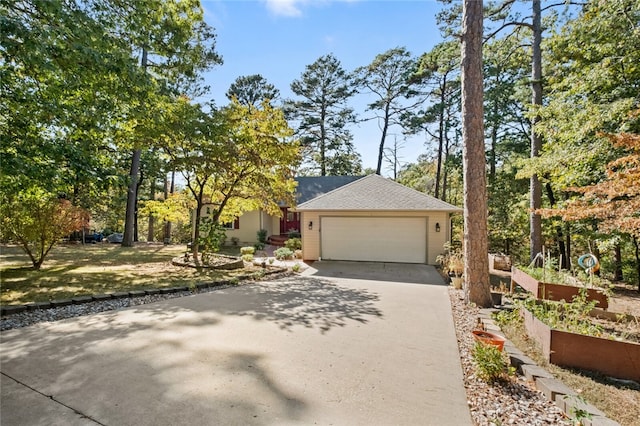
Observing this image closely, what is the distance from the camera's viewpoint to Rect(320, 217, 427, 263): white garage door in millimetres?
11430

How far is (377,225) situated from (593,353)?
837 centimetres

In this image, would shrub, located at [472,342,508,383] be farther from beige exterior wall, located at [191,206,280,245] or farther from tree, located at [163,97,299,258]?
beige exterior wall, located at [191,206,280,245]

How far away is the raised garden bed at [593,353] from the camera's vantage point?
337 cm

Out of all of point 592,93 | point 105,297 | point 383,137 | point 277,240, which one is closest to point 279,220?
point 277,240

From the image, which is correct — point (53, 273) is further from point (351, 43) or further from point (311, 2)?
point (351, 43)

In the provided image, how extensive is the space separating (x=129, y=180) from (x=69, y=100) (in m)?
2.13

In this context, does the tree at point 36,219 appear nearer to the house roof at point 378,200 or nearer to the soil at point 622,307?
the house roof at point 378,200

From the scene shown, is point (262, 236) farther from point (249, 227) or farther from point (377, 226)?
point (377, 226)

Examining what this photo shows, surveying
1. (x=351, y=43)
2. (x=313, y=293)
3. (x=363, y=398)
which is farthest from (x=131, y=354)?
(x=351, y=43)

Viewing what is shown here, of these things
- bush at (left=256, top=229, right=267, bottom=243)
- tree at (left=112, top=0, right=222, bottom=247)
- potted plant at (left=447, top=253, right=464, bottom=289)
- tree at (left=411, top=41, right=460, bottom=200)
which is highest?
tree at (left=411, top=41, right=460, bottom=200)

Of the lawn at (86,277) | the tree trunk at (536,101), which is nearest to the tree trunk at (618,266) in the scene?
the tree trunk at (536,101)

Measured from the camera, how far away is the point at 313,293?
23.7 ft

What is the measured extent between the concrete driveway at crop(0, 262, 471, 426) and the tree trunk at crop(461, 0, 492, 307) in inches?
39.3

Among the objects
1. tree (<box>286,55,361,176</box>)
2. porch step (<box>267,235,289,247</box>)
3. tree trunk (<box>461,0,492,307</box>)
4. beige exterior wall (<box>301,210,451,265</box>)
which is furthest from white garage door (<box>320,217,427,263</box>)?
tree (<box>286,55,361,176</box>)
